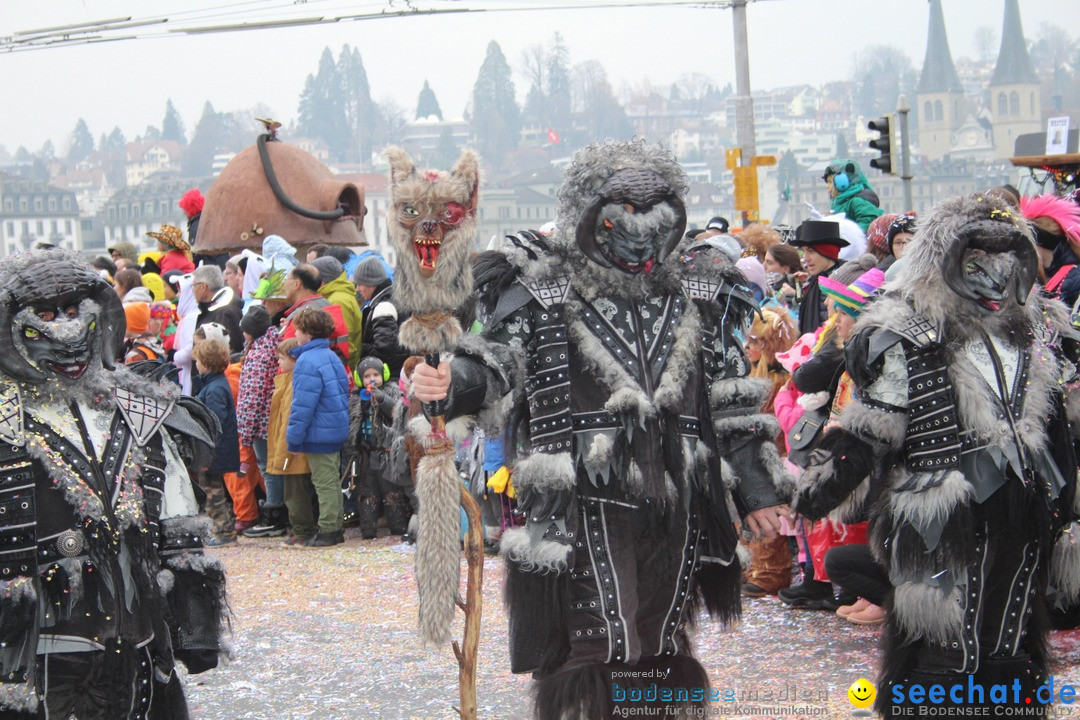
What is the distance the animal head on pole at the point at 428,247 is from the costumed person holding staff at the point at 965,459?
1423 millimetres

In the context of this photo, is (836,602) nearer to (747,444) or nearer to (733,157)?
(747,444)

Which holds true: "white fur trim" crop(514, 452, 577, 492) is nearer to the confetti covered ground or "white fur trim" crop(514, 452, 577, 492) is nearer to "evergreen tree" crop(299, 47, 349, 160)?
the confetti covered ground

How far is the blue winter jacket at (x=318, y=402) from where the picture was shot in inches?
353

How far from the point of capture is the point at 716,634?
6602 mm

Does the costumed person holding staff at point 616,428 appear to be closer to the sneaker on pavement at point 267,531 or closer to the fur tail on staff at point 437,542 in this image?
A: the fur tail on staff at point 437,542

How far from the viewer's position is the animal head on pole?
3969 mm

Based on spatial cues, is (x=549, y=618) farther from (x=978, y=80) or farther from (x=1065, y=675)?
(x=978, y=80)

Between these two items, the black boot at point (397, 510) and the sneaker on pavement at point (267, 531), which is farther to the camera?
the sneaker on pavement at point (267, 531)

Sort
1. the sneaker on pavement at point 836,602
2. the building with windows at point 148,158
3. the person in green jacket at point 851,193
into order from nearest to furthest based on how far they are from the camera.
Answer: the sneaker on pavement at point 836,602 → the person in green jacket at point 851,193 → the building with windows at point 148,158

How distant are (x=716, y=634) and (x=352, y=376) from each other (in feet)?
13.7

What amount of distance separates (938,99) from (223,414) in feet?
410

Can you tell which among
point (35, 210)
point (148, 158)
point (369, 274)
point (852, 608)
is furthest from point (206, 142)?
point (852, 608)

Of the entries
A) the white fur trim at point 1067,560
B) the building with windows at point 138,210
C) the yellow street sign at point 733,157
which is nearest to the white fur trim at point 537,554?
the white fur trim at point 1067,560

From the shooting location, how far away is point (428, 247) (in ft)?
13.0
